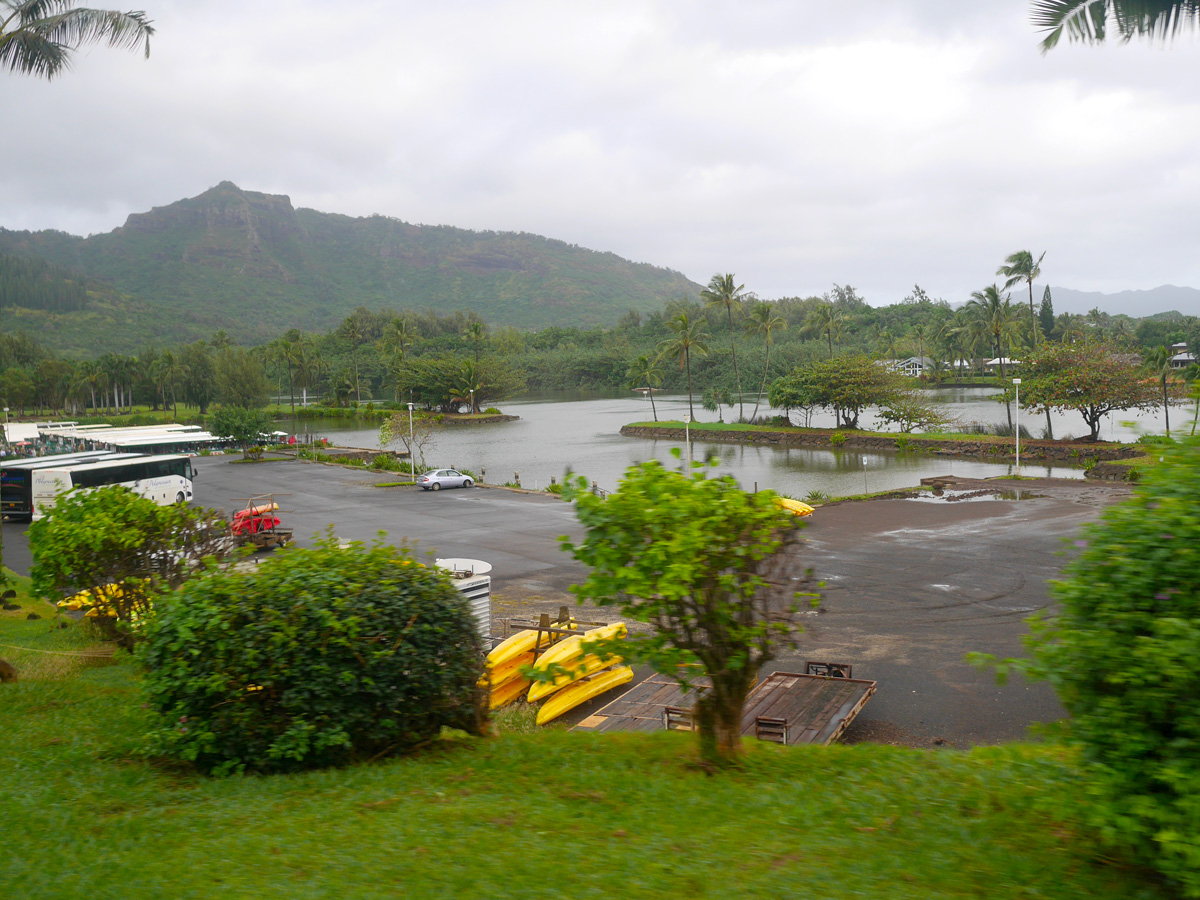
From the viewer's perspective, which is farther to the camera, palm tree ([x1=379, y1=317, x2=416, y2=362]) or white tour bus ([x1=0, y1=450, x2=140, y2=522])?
palm tree ([x1=379, y1=317, x2=416, y2=362])

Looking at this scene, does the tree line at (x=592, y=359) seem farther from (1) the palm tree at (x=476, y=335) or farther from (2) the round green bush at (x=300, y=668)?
(2) the round green bush at (x=300, y=668)

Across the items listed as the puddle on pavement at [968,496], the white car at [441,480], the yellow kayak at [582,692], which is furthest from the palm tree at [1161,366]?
the yellow kayak at [582,692]

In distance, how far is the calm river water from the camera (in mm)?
39812

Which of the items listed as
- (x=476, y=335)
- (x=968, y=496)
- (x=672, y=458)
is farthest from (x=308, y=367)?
(x=968, y=496)

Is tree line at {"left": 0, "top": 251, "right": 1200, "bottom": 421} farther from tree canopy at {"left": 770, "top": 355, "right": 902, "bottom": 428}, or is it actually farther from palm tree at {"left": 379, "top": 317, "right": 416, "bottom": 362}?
tree canopy at {"left": 770, "top": 355, "right": 902, "bottom": 428}

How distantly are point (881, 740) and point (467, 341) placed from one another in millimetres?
138436

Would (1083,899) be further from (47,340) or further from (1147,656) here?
(47,340)

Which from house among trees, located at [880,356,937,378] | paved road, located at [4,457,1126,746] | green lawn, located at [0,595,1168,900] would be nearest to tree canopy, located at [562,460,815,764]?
paved road, located at [4,457,1126,746]

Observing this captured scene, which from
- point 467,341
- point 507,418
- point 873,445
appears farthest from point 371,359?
point 873,445

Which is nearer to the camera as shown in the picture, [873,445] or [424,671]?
[424,671]

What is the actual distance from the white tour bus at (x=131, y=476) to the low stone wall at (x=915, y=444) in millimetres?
Answer: 41801

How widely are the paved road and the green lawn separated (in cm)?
134

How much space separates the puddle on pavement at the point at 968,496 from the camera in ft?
93.4

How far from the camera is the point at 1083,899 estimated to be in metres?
3.09
